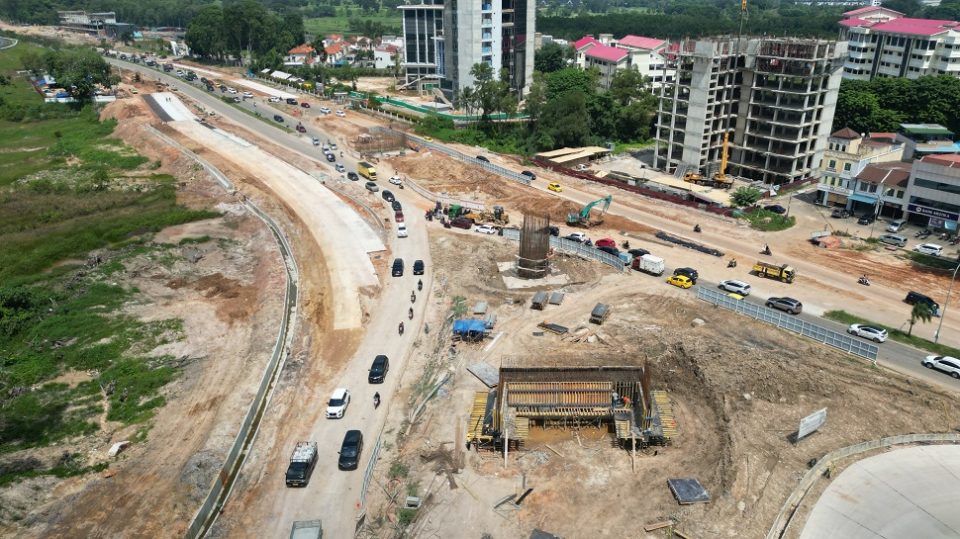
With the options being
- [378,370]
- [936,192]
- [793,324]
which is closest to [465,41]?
[936,192]

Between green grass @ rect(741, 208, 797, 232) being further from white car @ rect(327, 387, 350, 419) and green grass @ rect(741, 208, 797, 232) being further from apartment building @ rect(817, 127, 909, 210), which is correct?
white car @ rect(327, 387, 350, 419)

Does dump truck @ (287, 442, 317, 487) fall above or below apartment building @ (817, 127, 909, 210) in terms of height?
below

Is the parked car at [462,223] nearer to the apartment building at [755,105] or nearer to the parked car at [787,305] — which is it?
the parked car at [787,305]

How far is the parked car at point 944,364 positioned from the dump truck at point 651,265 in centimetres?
2420

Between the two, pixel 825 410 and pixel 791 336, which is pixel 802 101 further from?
pixel 825 410

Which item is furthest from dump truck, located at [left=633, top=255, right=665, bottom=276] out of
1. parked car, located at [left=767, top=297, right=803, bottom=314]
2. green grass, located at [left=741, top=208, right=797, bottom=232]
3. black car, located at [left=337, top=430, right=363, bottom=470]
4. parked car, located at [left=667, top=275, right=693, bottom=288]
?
black car, located at [left=337, top=430, right=363, bottom=470]

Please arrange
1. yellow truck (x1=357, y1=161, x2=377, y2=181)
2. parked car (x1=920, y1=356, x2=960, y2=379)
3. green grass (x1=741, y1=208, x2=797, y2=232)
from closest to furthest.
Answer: parked car (x1=920, y1=356, x2=960, y2=379) → green grass (x1=741, y1=208, x2=797, y2=232) → yellow truck (x1=357, y1=161, x2=377, y2=181)

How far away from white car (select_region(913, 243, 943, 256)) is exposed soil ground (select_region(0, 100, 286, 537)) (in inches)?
2837

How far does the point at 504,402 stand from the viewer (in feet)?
147

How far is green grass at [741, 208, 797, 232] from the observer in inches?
3159

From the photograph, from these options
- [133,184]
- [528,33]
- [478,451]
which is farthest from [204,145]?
[478,451]

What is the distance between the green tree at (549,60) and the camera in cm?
17112

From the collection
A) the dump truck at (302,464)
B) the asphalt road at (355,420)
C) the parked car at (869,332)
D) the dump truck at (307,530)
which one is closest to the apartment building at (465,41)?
the asphalt road at (355,420)

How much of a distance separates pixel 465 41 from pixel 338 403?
377 feet
